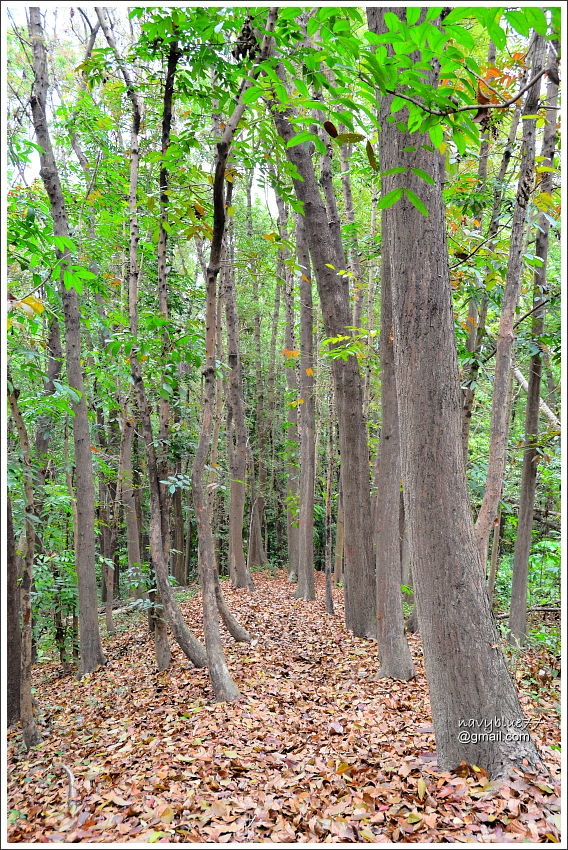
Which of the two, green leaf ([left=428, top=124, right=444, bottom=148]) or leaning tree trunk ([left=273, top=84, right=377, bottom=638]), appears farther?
leaning tree trunk ([left=273, top=84, right=377, bottom=638])

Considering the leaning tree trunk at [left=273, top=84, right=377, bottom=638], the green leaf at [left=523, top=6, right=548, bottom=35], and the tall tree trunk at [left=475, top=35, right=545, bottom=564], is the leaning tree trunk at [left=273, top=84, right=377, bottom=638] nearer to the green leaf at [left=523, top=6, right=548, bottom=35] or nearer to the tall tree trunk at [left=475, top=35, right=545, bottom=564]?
the tall tree trunk at [left=475, top=35, right=545, bottom=564]

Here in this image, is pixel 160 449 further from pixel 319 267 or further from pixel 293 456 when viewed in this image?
pixel 293 456

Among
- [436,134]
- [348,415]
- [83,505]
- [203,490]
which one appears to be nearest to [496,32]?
[436,134]

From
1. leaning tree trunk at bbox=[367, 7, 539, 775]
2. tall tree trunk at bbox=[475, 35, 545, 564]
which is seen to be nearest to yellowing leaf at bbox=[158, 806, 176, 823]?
leaning tree trunk at bbox=[367, 7, 539, 775]

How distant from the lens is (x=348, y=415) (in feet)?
24.3

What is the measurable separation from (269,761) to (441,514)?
2.39 m

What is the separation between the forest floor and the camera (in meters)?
2.97

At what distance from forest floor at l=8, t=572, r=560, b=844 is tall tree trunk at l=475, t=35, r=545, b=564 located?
175 centimetres

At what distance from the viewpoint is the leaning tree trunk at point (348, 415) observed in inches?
282

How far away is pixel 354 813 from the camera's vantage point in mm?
3057

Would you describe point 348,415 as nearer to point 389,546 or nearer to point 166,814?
point 389,546

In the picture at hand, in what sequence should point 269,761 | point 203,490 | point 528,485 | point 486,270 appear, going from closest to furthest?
point 269,761
point 203,490
point 486,270
point 528,485

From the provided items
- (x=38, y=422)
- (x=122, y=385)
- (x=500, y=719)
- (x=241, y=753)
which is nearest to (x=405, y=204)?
(x=500, y=719)

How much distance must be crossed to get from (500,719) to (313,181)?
21.6 feet
